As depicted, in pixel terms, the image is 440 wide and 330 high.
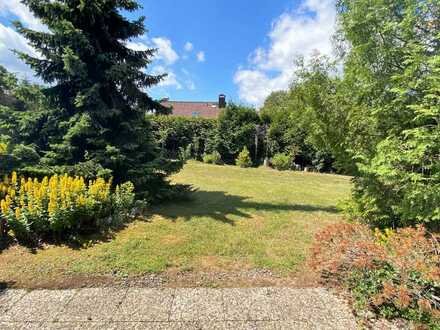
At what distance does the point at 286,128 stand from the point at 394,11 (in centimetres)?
1290

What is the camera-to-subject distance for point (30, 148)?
19.1ft

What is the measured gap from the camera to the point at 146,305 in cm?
308

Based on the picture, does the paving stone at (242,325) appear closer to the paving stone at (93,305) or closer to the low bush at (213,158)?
the paving stone at (93,305)

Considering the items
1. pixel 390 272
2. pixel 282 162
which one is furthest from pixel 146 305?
pixel 282 162

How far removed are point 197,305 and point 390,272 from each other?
203 centimetres

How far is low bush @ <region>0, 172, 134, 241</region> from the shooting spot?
433 centimetres

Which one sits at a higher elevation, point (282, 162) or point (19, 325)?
point (282, 162)

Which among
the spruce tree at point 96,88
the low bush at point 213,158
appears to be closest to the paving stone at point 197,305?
the spruce tree at point 96,88

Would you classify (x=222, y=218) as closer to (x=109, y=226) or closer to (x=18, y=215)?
(x=109, y=226)

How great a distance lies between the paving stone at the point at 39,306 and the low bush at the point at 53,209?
134cm

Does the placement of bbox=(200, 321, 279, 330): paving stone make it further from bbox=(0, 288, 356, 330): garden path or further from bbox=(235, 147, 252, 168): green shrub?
bbox=(235, 147, 252, 168): green shrub

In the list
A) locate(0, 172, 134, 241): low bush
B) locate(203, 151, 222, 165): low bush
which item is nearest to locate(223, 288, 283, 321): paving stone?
locate(0, 172, 134, 241): low bush

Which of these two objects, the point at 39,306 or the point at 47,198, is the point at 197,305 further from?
the point at 47,198

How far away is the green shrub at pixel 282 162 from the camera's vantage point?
15.8 m
